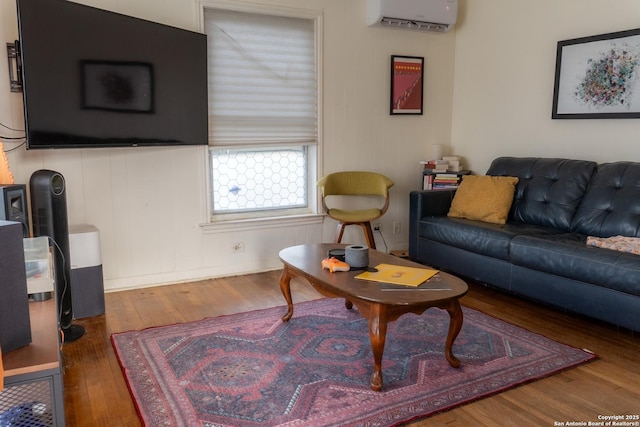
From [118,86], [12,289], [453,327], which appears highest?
[118,86]

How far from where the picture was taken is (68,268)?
286 centimetres

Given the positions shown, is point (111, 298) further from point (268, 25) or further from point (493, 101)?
point (493, 101)

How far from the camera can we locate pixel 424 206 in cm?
411

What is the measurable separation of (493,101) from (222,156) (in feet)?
7.96

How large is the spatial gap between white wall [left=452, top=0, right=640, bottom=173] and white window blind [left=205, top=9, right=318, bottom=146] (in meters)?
1.54

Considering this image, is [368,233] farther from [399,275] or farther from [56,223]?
[56,223]

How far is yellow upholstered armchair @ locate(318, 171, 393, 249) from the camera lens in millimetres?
4164

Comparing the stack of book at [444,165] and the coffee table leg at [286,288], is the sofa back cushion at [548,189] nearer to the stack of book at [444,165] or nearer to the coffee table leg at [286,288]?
the stack of book at [444,165]

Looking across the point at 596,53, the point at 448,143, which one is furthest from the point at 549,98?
the point at 448,143

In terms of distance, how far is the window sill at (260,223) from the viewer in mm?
4020

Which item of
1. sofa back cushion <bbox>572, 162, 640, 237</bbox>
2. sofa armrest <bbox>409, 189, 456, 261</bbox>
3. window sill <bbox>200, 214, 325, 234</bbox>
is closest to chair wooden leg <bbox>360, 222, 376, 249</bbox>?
sofa armrest <bbox>409, 189, 456, 261</bbox>

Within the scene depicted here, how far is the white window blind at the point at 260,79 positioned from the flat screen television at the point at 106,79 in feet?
0.81

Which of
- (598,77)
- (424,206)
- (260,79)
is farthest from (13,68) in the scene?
(598,77)

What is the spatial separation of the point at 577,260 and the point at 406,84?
2.38 metres
